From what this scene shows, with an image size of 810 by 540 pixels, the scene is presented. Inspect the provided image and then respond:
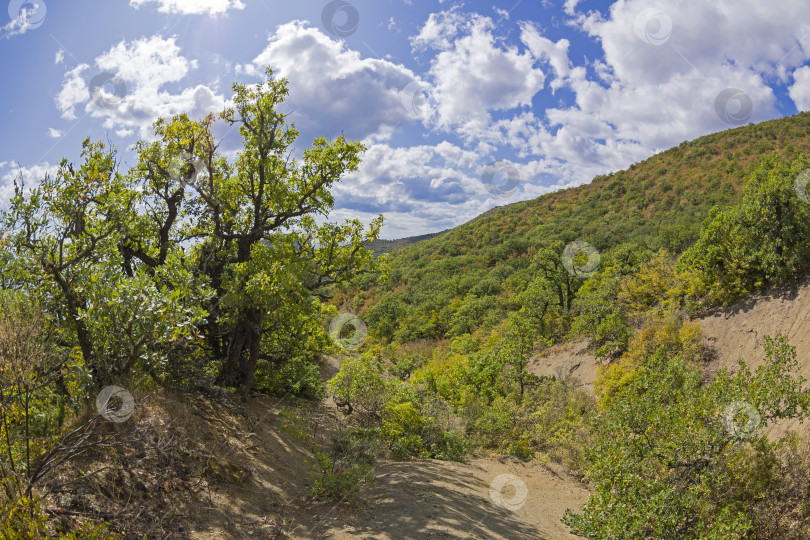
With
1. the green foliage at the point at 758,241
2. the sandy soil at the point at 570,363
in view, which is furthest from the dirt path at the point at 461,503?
the green foliage at the point at 758,241

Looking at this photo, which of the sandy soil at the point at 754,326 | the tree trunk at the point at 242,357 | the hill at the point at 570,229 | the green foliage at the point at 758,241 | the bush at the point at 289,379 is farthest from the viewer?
the hill at the point at 570,229

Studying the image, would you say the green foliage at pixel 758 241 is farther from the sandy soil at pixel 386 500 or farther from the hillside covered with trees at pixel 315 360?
the sandy soil at pixel 386 500

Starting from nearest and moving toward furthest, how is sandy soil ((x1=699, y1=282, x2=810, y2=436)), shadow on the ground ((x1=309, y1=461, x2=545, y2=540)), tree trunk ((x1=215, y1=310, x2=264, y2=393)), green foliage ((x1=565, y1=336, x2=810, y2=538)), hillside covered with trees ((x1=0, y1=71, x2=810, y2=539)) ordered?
hillside covered with trees ((x1=0, y1=71, x2=810, y2=539)) → green foliage ((x1=565, y1=336, x2=810, y2=538)) → shadow on the ground ((x1=309, y1=461, x2=545, y2=540)) → tree trunk ((x1=215, y1=310, x2=264, y2=393)) → sandy soil ((x1=699, y1=282, x2=810, y2=436))

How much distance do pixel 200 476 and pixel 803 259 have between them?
14317 mm

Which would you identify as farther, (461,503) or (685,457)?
(461,503)

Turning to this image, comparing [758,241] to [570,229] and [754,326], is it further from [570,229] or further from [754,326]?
[570,229]

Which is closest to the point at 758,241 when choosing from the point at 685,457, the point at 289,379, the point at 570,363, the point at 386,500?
the point at 570,363

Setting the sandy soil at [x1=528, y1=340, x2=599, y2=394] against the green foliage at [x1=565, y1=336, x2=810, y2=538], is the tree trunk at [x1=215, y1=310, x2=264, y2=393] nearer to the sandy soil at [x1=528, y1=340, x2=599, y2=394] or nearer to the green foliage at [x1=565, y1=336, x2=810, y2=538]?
the green foliage at [x1=565, y1=336, x2=810, y2=538]

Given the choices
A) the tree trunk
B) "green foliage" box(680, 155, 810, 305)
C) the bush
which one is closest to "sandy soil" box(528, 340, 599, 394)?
"green foliage" box(680, 155, 810, 305)

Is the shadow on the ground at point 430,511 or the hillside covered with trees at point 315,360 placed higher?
the hillside covered with trees at point 315,360

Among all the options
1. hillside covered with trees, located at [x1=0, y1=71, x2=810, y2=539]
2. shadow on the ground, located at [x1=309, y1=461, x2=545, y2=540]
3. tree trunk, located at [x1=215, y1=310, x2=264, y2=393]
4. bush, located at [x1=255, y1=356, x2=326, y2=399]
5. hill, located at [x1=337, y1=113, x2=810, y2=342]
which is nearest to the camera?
hillside covered with trees, located at [x1=0, y1=71, x2=810, y2=539]

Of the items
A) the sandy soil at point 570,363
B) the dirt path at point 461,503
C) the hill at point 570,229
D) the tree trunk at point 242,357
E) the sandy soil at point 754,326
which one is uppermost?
the hill at point 570,229

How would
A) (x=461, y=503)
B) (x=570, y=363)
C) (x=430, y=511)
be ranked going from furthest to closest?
(x=570, y=363) → (x=461, y=503) → (x=430, y=511)

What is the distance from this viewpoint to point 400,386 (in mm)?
11789
